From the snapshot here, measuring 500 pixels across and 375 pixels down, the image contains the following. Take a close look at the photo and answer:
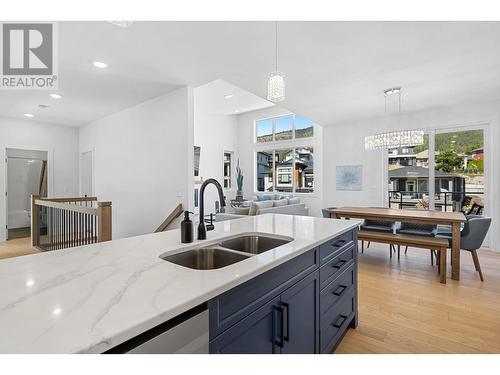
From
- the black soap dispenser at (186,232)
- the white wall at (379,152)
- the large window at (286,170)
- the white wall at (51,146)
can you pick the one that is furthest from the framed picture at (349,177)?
the white wall at (51,146)

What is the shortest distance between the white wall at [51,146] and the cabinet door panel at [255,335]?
7168 mm

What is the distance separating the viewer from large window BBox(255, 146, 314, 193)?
25.7ft

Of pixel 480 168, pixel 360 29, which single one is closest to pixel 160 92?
pixel 360 29

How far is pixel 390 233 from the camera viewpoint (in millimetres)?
3938

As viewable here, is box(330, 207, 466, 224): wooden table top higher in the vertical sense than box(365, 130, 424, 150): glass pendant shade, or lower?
lower

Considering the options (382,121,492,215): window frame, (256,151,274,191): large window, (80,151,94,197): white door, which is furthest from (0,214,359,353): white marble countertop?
(256,151,274,191): large window

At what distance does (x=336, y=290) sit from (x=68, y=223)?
173 inches

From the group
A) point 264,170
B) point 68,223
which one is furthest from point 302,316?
point 264,170

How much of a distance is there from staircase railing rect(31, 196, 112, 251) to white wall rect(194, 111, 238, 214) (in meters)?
3.49

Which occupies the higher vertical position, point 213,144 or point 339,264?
point 213,144

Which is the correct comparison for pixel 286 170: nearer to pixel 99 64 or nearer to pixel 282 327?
pixel 99 64

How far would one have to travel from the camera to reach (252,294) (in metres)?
1.04

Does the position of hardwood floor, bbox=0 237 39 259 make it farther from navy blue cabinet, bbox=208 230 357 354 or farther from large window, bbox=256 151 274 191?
large window, bbox=256 151 274 191
